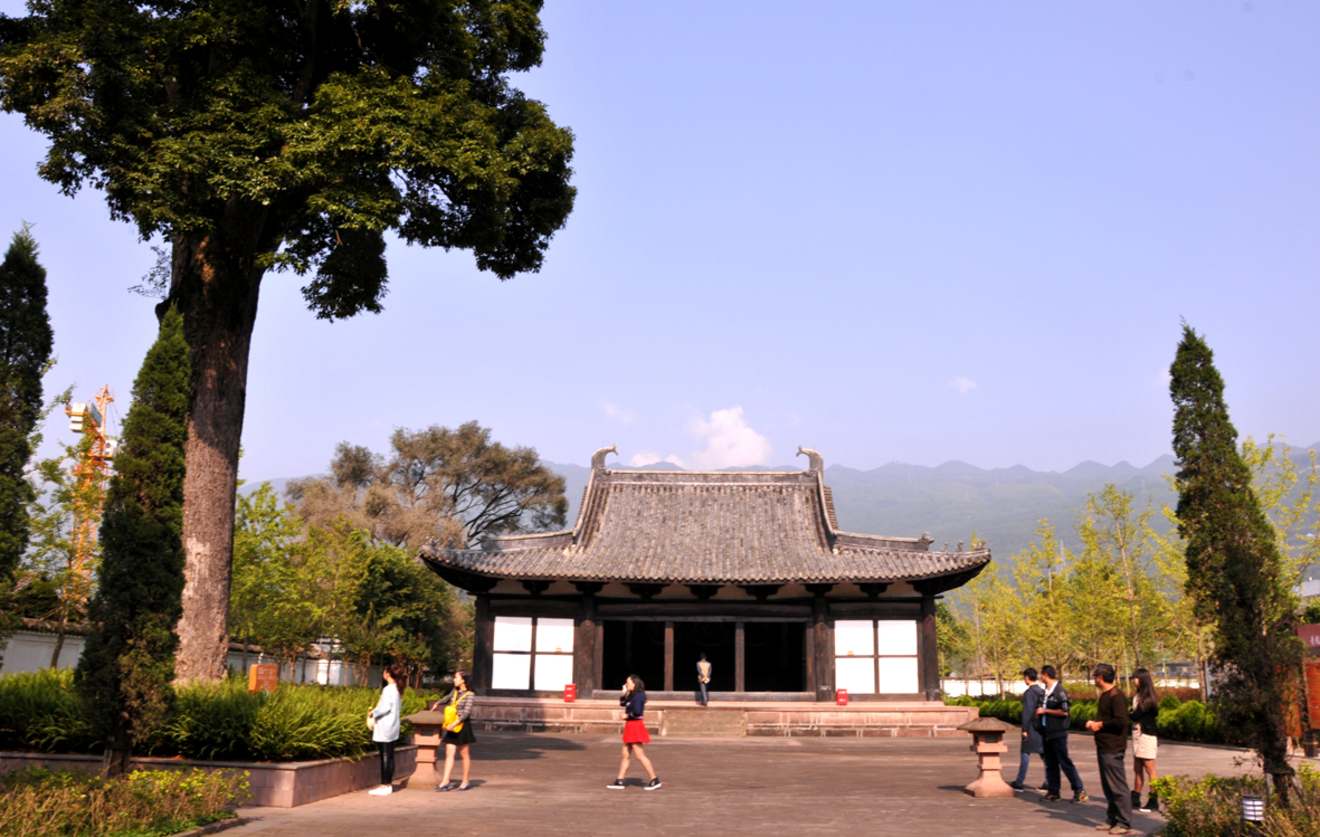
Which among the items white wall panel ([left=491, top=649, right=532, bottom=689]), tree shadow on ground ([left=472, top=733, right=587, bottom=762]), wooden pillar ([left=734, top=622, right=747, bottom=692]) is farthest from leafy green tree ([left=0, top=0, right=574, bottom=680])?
wooden pillar ([left=734, top=622, right=747, bottom=692])

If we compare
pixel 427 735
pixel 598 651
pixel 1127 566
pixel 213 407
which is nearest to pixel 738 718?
pixel 598 651

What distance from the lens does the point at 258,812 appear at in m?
9.45

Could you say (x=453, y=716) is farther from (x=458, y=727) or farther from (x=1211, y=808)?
(x=1211, y=808)

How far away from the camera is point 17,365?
409 inches

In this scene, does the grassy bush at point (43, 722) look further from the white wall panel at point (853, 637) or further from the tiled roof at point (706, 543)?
the white wall panel at point (853, 637)

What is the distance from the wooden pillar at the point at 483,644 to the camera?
25.5 m

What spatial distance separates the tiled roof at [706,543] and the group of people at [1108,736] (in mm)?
13081

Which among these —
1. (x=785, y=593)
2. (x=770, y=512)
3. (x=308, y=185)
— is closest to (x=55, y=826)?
(x=308, y=185)

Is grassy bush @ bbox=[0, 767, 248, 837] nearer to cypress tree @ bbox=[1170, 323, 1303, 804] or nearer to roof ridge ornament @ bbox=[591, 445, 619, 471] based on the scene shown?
cypress tree @ bbox=[1170, 323, 1303, 804]

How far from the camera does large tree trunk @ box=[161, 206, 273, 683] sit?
11867mm

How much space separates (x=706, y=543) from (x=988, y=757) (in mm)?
16104

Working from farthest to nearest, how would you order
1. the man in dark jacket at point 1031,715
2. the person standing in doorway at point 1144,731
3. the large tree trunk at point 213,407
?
the large tree trunk at point 213,407
the man in dark jacket at point 1031,715
the person standing in doorway at point 1144,731

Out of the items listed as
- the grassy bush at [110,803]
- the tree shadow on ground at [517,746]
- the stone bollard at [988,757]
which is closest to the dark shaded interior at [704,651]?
the tree shadow on ground at [517,746]

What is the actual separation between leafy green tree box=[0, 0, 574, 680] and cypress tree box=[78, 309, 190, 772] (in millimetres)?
2925
